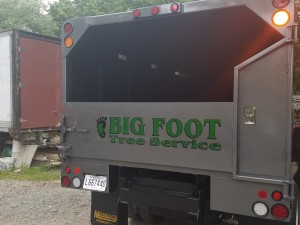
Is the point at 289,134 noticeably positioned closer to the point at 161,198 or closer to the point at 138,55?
the point at 161,198

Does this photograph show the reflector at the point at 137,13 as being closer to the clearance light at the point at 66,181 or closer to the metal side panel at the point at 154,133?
the metal side panel at the point at 154,133

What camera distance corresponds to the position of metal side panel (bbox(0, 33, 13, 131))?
26.8ft

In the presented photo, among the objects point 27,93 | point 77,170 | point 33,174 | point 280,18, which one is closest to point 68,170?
point 77,170

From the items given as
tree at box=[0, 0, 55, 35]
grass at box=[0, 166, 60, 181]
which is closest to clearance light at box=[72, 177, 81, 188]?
grass at box=[0, 166, 60, 181]

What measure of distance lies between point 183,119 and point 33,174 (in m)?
5.64

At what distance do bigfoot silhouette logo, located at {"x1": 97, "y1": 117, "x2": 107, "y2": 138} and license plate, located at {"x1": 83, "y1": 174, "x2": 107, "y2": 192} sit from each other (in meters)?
0.44

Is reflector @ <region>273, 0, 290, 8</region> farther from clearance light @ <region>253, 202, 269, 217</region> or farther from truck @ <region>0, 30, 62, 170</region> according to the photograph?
truck @ <region>0, 30, 62, 170</region>

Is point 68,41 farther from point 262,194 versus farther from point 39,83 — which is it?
point 39,83

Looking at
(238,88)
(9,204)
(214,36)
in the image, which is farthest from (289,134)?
(9,204)

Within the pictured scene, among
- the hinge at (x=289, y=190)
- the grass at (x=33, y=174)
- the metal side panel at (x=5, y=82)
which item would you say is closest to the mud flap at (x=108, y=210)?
the hinge at (x=289, y=190)

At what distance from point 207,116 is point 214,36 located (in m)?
1.61

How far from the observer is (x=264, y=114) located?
2793 mm

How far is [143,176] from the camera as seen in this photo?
3775 mm

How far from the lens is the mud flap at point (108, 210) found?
3.80 meters
